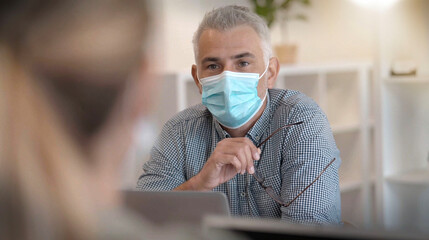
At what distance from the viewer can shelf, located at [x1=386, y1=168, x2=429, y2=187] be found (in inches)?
127

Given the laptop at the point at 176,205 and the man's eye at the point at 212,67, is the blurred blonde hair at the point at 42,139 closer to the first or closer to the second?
the laptop at the point at 176,205

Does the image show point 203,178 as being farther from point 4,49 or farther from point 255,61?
point 4,49

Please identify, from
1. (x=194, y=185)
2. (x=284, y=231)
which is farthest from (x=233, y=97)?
(x=284, y=231)

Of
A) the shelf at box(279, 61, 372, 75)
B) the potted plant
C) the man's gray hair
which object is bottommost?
the shelf at box(279, 61, 372, 75)

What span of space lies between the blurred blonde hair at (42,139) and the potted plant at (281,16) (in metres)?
3.47

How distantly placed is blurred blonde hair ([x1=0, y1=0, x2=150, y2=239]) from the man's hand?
1001 millimetres

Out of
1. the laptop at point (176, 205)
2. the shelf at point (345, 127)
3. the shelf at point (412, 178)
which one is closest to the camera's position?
the laptop at point (176, 205)

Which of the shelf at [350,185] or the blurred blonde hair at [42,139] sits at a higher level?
the blurred blonde hair at [42,139]

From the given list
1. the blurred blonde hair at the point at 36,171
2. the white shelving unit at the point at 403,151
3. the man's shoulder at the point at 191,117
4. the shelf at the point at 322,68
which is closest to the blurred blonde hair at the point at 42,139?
the blurred blonde hair at the point at 36,171

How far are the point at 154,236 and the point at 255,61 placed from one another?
4.28 ft

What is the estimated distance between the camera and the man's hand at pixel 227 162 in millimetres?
1546

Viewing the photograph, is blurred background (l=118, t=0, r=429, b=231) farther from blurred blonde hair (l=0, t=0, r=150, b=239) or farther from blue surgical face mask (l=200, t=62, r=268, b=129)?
blurred blonde hair (l=0, t=0, r=150, b=239)

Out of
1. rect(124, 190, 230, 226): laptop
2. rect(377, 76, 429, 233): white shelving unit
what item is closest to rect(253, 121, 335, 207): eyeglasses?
rect(124, 190, 230, 226): laptop

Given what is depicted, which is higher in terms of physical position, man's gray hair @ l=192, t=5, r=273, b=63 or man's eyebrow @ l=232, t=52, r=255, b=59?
man's gray hair @ l=192, t=5, r=273, b=63
